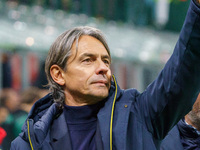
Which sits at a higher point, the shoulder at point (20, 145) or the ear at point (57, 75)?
the ear at point (57, 75)

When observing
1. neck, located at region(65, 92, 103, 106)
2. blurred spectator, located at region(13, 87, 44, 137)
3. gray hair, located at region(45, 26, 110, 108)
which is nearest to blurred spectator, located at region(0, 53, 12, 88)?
blurred spectator, located at region(13, 87, 44, 137)

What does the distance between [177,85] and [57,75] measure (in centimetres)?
94

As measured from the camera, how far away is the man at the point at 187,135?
104 inches

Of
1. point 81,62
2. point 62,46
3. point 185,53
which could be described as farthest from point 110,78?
point 185,53

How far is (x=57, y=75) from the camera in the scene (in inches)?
100

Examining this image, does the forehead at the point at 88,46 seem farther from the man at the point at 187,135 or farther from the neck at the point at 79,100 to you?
the man at the point at 187,135

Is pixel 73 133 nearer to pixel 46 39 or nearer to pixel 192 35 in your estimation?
pixel 192 35

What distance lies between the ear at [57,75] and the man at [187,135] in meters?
0.80

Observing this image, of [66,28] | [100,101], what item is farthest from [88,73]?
[66,28]

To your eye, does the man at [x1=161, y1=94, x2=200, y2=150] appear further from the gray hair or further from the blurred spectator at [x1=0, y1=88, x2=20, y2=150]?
the blurred spectator at [x1=0, y1=88, x2=20, y2=150]

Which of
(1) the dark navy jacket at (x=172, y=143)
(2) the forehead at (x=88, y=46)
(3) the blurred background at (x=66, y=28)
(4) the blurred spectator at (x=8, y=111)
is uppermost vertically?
(2) the forehead at (x=88, y=46)

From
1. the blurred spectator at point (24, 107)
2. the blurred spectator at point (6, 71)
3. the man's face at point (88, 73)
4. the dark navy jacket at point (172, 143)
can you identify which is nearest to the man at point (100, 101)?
the man's face at point (88, 73)

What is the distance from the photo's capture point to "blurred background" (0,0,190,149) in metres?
6.82

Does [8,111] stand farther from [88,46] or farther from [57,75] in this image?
[88,46]
